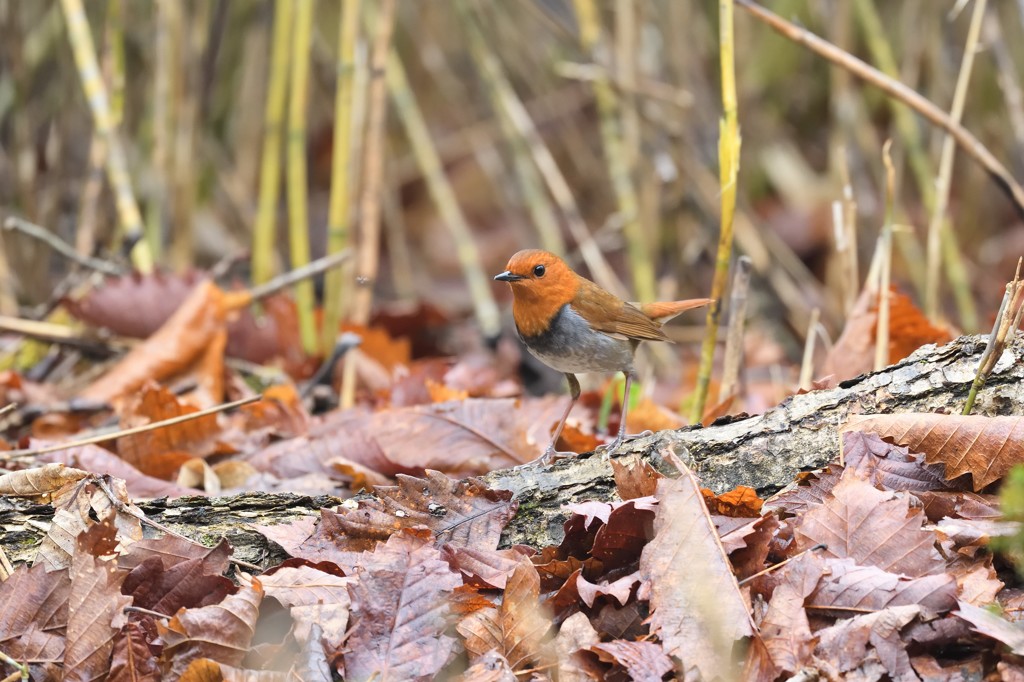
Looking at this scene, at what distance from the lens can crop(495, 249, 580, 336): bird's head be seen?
11.0 feet

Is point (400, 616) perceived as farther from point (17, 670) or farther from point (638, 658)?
point (17, 670)

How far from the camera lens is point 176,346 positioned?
3783 millimetres

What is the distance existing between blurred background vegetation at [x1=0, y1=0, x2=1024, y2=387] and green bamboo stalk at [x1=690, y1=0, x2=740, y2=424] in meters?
0.51

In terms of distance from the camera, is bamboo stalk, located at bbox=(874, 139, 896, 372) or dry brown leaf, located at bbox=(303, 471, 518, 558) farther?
bamboo stalk, located at bbox=(874, 139, 896, 372)

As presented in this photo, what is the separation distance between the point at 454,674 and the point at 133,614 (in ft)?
2.03

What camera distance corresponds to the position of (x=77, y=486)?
2.20 meters

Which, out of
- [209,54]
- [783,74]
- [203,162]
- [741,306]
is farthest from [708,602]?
[783,74]

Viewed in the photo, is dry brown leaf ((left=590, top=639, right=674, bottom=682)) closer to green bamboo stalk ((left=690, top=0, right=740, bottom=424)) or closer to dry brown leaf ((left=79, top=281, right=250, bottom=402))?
green bamboo stalk ((left=690, top=0, right=740, bottom=424))

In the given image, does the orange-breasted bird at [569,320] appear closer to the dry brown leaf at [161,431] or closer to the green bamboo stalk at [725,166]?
the green bamboo stalk at [725,166]

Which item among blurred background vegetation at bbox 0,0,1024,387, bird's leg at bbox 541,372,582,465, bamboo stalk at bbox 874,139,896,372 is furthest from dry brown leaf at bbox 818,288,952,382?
bird's leg at bbox 541,372,582,465

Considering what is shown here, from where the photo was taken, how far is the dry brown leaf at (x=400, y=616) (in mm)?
1841

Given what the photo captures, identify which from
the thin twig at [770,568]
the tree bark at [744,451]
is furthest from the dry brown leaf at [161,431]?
the thin twig at [770,568]

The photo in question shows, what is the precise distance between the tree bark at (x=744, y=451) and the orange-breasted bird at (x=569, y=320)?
88 cm

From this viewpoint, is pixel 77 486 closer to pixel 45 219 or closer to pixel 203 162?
pixel 45 219
